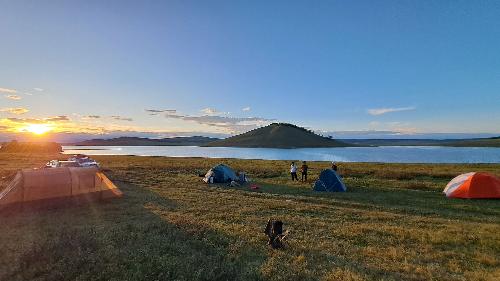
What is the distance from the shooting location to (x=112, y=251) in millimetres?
12086

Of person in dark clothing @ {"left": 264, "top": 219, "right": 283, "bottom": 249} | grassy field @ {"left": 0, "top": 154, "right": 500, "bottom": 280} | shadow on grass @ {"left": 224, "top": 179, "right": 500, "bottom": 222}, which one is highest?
person in dark clothing @ {"left": 264, "top": 219, "right": 283, "bottom": 249}

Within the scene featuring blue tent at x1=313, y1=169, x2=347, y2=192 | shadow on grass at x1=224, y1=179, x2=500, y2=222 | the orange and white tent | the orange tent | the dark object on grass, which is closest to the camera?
the dark object on grass

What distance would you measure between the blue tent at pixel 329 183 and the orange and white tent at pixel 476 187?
27.2ft

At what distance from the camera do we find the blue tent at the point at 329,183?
31.0m

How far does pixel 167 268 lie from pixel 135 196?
632 inches

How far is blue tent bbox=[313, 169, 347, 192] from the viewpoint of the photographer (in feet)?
102

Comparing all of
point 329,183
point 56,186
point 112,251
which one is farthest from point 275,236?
point 329,183

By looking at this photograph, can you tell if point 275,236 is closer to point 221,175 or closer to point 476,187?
point 476,187

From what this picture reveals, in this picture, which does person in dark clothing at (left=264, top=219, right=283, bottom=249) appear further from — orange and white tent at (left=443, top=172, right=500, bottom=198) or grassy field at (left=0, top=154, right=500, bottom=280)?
orange and white tent at (left=443, top=172, right=500, bottom=198)

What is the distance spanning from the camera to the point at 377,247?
13656 mm

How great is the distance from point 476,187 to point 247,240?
22.5 m

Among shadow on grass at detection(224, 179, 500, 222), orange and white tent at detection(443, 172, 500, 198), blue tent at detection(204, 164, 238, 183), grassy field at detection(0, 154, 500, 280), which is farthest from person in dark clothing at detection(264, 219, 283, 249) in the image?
blue tent at detection(204, 164, 238, 183)

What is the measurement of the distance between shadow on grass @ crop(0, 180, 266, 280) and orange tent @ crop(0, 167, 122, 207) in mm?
2154

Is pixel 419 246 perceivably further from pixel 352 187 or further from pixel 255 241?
pixel 352 187
